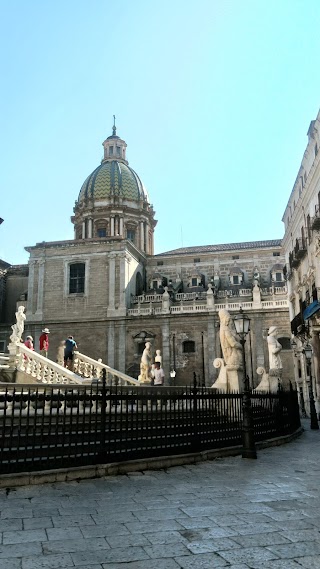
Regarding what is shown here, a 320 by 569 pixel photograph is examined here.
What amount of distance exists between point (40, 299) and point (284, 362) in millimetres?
20310

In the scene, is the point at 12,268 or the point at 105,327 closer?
the point at 105,327

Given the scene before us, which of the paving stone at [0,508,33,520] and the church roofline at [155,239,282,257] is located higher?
the church roofline at [155,239,282,257]

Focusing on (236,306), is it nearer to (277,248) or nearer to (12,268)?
(277,248)

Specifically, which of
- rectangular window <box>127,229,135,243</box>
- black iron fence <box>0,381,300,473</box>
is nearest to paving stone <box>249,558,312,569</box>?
black iron fence <box>0,381,300,473</box>

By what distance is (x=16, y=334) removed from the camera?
1650 cm

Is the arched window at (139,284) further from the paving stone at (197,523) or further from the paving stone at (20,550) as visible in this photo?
the paving stone at (20,550)

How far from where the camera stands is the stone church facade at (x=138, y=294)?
1436 inches

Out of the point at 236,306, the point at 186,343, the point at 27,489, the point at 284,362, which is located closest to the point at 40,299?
the point at 186,343

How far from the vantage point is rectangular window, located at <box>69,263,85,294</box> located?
40.4 m

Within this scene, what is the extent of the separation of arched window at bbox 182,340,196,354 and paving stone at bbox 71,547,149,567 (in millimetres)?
33128

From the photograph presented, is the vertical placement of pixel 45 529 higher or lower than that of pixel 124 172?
lower

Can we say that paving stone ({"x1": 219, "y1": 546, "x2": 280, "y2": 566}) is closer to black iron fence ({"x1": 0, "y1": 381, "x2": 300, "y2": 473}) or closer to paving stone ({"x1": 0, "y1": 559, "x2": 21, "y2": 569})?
paving stone ({"x1": 0, "y1": 559, "x2": 21, "y2": 569})

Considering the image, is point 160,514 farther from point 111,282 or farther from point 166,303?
point 111,282

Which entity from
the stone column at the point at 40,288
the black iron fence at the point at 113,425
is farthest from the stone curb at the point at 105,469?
the stone column at the point at 40,288
